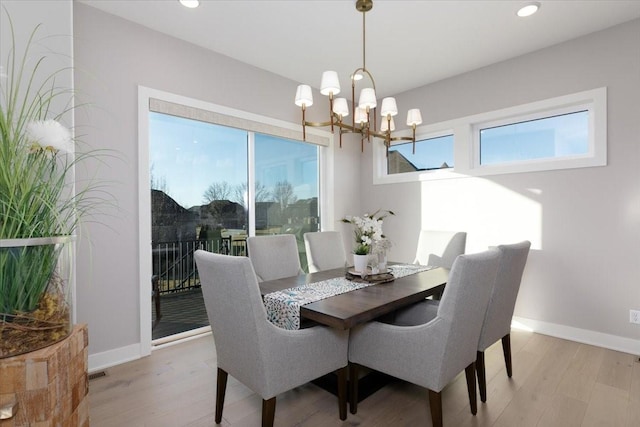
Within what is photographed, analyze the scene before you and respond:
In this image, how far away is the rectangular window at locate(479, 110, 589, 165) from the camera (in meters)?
3.13

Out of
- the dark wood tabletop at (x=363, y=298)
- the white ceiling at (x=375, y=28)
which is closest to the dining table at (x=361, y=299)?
the dark wood tabletop at (x=363, y=298)

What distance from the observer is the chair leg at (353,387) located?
191 centimetres

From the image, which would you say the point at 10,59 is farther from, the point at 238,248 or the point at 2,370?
the point at 238,248

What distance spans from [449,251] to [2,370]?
3.13 meters

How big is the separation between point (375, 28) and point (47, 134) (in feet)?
8.64

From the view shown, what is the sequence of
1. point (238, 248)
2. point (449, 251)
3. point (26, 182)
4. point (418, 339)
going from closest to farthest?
point (26, 182) < point (418, 339) < point (449, 251) < point (238, 248)

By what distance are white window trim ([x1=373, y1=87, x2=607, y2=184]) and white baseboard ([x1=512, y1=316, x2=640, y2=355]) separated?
1511mm

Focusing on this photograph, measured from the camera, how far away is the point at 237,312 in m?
1.56

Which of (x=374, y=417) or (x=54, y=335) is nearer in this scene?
(x=54, y=335)

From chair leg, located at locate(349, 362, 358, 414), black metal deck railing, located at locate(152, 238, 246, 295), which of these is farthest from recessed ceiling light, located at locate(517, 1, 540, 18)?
black metal deck railing, located at locate(152, 238, 246, 295)

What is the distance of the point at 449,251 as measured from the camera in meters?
3.18

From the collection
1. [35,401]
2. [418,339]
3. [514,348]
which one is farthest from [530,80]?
[35,401]

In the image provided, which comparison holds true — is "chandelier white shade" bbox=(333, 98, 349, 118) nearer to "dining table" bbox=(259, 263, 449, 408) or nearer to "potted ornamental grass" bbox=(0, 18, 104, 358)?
"dining table" bbox=(259, 263, 449, 408)

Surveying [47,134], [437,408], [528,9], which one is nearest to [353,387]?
[437,408]
